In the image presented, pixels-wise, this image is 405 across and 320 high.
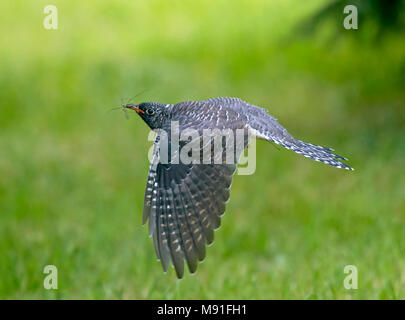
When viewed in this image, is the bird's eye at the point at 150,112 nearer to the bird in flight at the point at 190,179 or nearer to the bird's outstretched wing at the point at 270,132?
the bird in flight at the point at 190,179

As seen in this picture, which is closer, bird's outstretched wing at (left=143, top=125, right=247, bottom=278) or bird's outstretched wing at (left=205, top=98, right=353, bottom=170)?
bird's outstretched wing at (left=143, top=125, right=247, bottom=278)

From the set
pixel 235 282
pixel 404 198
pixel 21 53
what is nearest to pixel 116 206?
pixel 235 282

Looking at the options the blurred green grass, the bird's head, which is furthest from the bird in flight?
the blurred green grass

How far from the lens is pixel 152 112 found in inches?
143

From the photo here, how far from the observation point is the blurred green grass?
589cm

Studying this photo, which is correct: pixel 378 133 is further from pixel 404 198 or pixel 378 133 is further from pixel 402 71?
pixel 404 198

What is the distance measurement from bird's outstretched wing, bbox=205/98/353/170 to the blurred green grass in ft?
5.48

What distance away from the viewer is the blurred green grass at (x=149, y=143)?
19.3 ft

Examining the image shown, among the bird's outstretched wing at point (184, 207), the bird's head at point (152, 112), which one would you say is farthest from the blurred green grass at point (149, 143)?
the bird's head at point (152, 112)

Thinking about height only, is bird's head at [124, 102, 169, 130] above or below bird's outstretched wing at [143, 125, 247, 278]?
above

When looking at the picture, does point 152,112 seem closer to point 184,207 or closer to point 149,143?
point 184,207

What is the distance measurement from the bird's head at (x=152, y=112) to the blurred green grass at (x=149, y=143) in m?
1.97

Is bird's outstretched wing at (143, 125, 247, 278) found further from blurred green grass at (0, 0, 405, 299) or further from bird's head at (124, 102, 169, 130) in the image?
blurred green grass at (0, 0, 405, 299)

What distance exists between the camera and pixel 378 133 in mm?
8383
